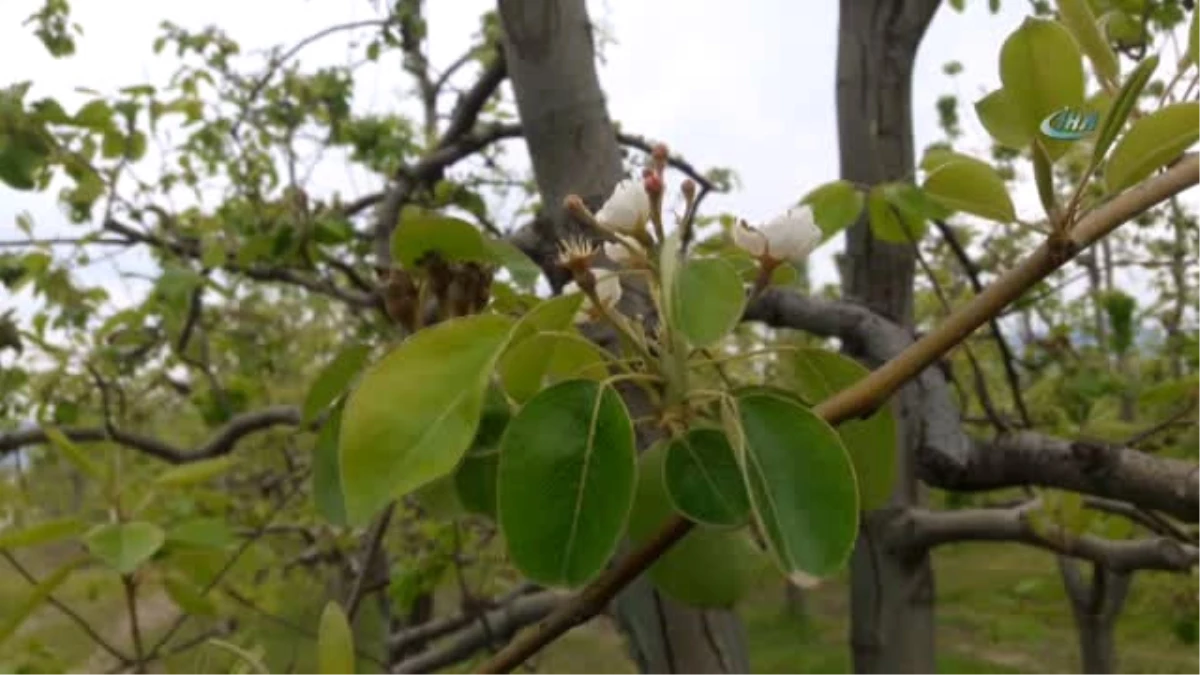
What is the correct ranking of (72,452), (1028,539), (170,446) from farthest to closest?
(170,446), (1028,539), (72,452)

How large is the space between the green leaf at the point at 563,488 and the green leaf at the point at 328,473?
20 cm

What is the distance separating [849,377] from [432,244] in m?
0.22

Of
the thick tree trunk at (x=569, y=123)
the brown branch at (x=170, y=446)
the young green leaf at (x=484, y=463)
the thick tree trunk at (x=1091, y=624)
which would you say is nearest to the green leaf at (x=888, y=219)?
the thick tree trunk at (x=569, y=123)

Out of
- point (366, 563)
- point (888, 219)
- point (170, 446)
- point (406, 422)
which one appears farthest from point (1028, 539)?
point (170, 446)

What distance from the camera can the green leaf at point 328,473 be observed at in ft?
2.08

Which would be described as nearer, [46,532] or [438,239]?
[438,239]

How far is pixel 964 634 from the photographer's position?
26.6 feet

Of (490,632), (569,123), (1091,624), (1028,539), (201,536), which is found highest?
(569,123)

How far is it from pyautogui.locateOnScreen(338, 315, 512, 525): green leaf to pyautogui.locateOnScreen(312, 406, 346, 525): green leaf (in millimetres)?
199

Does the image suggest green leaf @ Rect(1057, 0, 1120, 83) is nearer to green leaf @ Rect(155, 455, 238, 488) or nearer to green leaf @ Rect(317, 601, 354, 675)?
green leaf @ Rect(317, 601, 354, 675)

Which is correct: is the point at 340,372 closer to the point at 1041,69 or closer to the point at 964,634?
the point at 1041,69

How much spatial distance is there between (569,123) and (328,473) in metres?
0.58

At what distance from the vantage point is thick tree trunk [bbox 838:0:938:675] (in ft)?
6.19

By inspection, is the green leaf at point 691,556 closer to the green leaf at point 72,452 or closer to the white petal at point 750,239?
the white petal at point 750,239
